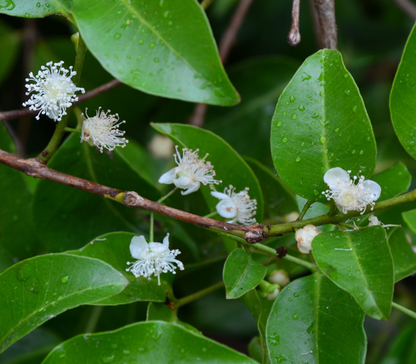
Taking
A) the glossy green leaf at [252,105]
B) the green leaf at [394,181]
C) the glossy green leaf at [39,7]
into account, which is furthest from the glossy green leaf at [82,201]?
the glossy green leaf at [252,105]

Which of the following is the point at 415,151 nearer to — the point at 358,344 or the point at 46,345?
the point at 358,344

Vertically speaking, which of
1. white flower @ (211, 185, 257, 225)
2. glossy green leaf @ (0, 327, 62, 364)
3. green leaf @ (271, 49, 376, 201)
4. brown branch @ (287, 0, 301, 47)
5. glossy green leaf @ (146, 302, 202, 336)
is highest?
brown branch @ (287, 0, 301, 47)

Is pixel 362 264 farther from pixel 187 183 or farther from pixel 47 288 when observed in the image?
pixel 47 288

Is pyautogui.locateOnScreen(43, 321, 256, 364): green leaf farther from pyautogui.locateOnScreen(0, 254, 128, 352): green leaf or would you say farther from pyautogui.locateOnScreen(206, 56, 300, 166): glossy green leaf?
pyautogui.locateOnScreen(206, 56, 300, 166): glossy green leaf

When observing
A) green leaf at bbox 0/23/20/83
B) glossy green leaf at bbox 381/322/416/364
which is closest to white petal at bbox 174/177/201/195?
glossy green leaf at bbox 381/322/416/364

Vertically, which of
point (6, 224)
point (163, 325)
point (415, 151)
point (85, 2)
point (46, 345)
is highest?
point (85, 2)

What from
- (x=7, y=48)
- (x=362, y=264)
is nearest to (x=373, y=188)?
(x=362, y=264)

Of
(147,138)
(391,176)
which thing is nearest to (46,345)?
(147,138)
